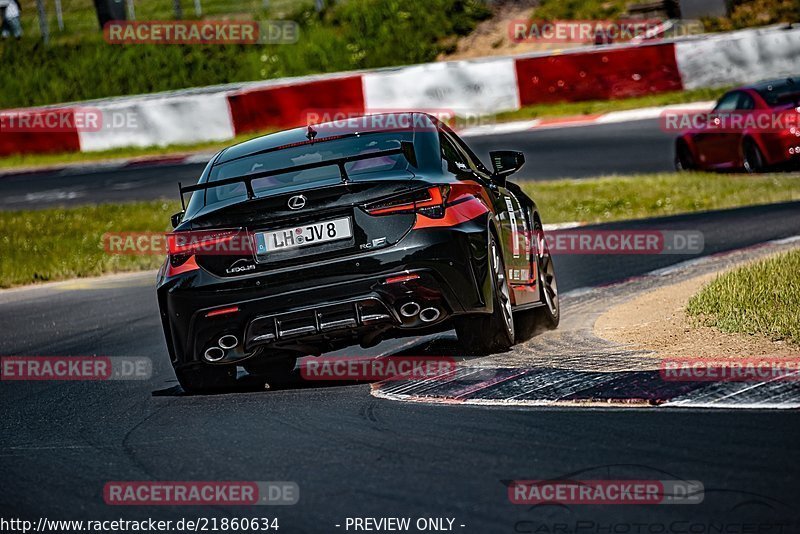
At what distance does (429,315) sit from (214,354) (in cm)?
108

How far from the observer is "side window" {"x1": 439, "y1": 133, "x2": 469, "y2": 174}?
25.0 ft

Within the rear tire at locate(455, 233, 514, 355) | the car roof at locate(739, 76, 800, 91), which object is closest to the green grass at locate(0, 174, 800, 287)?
the car roof at locate(739, 76, 800, 91)

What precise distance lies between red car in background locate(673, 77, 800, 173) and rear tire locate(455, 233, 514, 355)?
427 inches

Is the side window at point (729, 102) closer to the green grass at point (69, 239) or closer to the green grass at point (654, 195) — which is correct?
the green grass at point (654, 195)

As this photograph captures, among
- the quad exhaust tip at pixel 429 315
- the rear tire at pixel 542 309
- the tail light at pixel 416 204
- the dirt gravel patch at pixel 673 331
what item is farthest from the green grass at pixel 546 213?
the quad exhaust tip at pixel 429 315

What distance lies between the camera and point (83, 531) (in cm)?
474

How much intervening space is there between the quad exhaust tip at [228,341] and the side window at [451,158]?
1417 millimetres

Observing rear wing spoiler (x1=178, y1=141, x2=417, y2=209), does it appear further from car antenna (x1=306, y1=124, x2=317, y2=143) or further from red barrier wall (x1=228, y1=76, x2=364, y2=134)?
red barrier wall (x1=228, y1=76, x2=364, y2=134)

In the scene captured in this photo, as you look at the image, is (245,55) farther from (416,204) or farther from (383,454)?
(383,454)

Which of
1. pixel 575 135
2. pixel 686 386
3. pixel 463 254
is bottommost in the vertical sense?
pixel 575 135

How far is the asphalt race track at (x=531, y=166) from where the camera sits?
20953 millimetres

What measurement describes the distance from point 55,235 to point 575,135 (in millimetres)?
9512

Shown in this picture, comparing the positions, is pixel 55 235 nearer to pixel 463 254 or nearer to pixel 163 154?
pixel 163 154

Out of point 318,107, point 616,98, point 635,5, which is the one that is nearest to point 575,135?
point 616,98
